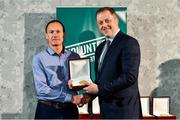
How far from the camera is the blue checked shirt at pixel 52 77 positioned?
8.75 feet

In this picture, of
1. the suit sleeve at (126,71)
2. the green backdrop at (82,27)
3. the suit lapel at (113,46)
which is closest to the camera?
the suit sleeve at (126,71)

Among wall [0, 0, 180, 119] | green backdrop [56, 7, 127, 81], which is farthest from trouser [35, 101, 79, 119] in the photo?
wall [0, 0, 180, 119]

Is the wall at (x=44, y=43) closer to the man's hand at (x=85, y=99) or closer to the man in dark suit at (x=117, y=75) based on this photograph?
the man's hand at (x=85, y=99)

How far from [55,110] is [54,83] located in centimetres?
20

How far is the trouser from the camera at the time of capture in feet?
8.75

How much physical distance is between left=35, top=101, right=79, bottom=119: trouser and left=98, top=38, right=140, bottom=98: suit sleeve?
18.4 inches

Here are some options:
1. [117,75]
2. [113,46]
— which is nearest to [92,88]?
[117,75]

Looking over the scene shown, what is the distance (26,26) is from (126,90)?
1.71 meters

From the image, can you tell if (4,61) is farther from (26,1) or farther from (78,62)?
(78,62)

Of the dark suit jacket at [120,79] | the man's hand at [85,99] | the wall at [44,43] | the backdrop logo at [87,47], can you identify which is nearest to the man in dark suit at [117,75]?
the dark suit jacket at [120,79]

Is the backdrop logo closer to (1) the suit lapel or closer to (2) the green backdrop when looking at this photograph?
(2) the green backdrop

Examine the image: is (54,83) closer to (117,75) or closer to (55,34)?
(55,34)

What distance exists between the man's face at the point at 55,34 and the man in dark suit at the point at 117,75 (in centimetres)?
43

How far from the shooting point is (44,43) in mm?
3705
